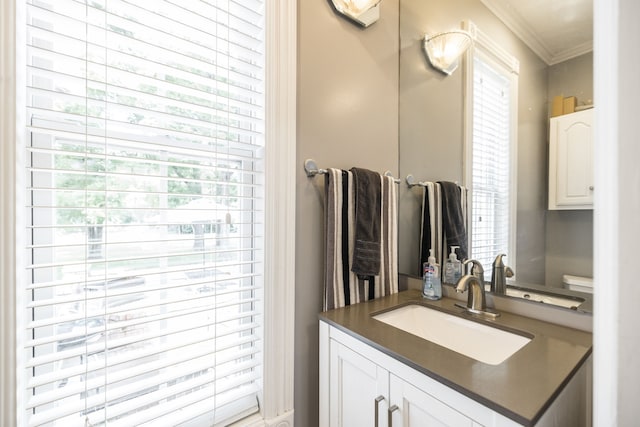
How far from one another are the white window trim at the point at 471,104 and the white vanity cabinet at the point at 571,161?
0.12m

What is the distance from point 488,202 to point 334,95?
2.69 ft

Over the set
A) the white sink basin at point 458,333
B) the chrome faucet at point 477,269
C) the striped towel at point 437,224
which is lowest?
the white sink basin at point 458,333

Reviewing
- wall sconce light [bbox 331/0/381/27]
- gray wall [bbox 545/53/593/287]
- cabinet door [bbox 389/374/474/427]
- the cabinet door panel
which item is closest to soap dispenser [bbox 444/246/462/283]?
gray wall [bbox 545/53/593/287]

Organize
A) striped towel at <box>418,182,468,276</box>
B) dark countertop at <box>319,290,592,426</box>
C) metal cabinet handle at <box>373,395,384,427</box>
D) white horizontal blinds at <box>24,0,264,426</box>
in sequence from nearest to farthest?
dark countertop at <box>319,290,592,426</box> < white horizontal blinds at <box>24,0,264,426</box> < metal cabinet handle at <box>373,395,384,427</box> < striped towel at <box>418,182,468,276</box>

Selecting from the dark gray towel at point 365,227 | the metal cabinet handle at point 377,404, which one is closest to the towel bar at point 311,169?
the dark gray towel at point 365,227

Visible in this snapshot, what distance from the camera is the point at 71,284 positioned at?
0.68m

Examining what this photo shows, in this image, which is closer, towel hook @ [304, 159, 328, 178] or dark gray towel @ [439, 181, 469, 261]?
towel hook @ [304, 159, 328, 178]

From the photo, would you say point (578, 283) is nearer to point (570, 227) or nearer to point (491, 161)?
point (570, 227)

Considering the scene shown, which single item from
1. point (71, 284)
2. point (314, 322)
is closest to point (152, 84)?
point (71, 284)

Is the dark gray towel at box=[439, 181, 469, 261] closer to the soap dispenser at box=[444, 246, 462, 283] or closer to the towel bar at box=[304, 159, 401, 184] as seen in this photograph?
the soap dispenser at box=[444, 246, 462, 283]

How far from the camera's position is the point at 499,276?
1100 mm

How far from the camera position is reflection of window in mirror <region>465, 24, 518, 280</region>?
1.11 metres

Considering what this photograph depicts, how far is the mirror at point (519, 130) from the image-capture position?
95 cm

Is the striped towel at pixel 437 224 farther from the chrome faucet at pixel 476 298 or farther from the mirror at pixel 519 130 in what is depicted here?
the chrome faucet at pixel 476 298
